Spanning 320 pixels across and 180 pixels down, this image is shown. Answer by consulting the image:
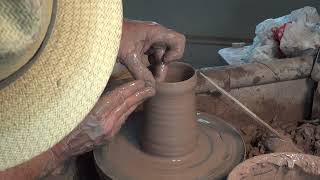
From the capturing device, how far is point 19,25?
766 mm

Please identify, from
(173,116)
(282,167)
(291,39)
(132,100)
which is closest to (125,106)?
(132,100)

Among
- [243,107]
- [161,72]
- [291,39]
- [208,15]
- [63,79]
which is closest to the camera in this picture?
[63,79]

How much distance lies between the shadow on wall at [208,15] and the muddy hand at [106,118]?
7.03 ft

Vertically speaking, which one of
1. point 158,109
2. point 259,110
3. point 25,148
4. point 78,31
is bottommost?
point 259,110

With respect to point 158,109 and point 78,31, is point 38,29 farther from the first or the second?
point 158,109

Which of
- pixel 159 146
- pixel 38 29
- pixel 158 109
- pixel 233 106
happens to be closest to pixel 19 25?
pixel 38 29

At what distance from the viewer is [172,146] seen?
5.48ft

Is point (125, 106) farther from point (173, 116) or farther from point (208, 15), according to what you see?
point (208, 15)

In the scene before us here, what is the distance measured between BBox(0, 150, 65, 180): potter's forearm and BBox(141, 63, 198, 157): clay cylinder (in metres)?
0.34

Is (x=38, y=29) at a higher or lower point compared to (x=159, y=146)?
higher

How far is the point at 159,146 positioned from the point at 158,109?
0.51 feet

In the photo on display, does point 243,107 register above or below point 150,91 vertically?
below

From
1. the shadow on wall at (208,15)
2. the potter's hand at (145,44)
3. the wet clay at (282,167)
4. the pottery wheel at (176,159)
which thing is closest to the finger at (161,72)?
the potter's hand at (145,44)

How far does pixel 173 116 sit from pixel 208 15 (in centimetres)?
222
